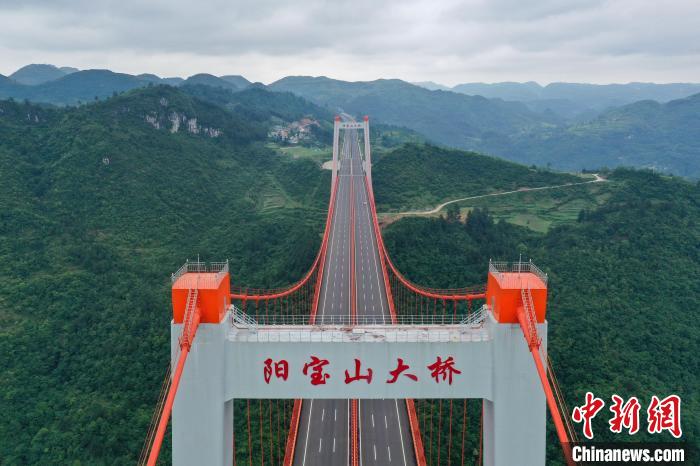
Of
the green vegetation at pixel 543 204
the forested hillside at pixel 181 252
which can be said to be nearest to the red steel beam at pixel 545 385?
the forested hillside at pixel 181 252

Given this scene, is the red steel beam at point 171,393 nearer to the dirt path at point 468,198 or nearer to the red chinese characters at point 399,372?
the red chinese characters at point 399,372

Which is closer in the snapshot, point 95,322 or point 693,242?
point 95,322

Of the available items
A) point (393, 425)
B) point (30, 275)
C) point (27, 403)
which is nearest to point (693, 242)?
point (393, 425)

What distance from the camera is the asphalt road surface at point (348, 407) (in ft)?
103

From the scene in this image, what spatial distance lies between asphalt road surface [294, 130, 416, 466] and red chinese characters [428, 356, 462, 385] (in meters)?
8.03

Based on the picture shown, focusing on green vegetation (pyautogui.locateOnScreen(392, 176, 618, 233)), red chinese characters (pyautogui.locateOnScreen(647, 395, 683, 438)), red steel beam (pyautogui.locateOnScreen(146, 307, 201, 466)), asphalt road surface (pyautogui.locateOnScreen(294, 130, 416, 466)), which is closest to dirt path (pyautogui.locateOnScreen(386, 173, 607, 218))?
green vegetation (pyautogui.locateOnScreen(392, 176, 618, 233))

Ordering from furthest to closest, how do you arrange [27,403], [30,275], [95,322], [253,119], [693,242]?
[253,119]
[693,242]
[30,275]
[95,322]
[27,403]

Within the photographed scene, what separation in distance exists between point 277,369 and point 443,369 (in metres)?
5.38

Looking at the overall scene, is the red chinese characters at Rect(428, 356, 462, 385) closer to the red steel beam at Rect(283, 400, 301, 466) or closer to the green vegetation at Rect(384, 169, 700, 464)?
the red steel beam at Rect(283, 400, 301, 466)

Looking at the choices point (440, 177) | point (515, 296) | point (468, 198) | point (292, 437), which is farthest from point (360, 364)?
point (440, 177)

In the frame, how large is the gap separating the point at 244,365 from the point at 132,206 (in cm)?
7593

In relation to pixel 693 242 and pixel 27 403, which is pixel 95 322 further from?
pixel 693 242

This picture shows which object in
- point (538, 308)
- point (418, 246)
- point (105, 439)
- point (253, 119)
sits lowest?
point (105, 439)

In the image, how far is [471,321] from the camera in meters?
19.8
